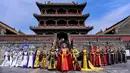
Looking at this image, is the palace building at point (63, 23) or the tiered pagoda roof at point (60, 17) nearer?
the palace building at point (63, 23)

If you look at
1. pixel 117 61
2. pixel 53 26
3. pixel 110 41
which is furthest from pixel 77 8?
pixel 117 61

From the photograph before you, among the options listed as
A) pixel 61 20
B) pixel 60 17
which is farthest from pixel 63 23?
pixel 60 17

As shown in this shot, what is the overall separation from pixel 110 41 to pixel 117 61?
980 cm

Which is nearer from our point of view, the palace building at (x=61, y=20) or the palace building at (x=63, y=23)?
the palace building at (x=63, y=23)

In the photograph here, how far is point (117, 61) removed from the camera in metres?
17.1

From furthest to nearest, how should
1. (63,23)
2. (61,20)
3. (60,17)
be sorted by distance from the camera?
(63,23)
(61,20)
(60,17)

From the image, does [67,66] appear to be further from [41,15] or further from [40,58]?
[41,15]

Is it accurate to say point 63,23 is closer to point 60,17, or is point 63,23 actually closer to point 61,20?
point 61,20

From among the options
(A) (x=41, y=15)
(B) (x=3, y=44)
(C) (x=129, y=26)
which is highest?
(A) (x=41, y=15)

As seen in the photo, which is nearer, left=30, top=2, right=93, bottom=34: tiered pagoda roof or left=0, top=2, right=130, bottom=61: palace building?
left=0, top=2, right=130, bottom=61: palace building

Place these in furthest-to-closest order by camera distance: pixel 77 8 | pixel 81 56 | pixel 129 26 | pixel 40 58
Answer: pixel 77 8 → pixel 129 26 → pixel 40 58 → pixel 81 56

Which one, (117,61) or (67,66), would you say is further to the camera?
(117,61)

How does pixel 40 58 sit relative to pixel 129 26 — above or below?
below

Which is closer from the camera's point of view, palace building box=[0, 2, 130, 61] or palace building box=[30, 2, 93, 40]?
palace building box=[0, 2, 130, 61]
